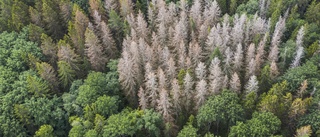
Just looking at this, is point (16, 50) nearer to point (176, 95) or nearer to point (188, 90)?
point (176, 95)

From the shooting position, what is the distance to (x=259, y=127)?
49156 millimetres

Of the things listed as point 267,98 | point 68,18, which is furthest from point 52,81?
point 267,98

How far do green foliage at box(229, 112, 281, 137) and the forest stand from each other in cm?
15

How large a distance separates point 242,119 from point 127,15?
3302 centimetres

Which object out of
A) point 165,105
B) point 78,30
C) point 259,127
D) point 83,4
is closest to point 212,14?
point 165,105

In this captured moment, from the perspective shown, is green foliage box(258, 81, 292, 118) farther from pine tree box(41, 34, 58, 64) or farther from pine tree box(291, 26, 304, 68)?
pine tree box(41, 34, 58, 64)

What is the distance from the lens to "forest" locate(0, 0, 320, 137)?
53469mm

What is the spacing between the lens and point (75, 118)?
56500 millimetres

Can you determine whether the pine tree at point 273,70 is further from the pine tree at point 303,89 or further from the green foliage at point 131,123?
the green foliage at point 131,123

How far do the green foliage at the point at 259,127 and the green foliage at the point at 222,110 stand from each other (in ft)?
7.29

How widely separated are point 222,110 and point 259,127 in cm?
625

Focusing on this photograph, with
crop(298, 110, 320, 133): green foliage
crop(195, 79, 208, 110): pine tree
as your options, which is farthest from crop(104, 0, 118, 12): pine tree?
crop(298, 110, 320, 133): green foliage

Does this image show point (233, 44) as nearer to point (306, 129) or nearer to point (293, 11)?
point (293, 11)

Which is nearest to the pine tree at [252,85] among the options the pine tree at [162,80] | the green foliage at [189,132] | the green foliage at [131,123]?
the green foliage at [189,132]
